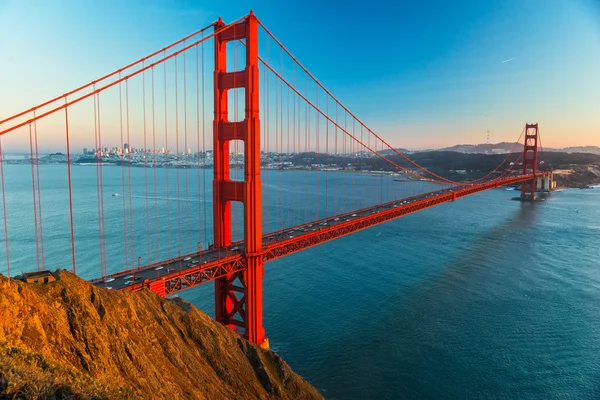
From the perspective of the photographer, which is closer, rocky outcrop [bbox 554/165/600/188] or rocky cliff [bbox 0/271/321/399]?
rocky cliff [bbox 0/271/321/399]

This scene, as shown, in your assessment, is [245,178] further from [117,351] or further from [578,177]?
[578,177]

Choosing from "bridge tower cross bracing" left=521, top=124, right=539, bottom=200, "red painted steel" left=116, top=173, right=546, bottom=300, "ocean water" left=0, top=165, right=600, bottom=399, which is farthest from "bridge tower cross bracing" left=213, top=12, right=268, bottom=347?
"bridge tower cross bracing" left=521, top=124, right=539, bottom=200

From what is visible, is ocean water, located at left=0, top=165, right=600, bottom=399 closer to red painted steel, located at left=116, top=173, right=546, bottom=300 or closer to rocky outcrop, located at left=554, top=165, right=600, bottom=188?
red painted steel, located at left=116, top=173, right=546, bottom=300

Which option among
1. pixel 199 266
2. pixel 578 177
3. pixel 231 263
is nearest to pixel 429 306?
pixel 231 263

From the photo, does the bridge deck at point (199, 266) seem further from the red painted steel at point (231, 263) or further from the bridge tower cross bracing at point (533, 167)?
the bridge tower cross bracing at point (533, 167)

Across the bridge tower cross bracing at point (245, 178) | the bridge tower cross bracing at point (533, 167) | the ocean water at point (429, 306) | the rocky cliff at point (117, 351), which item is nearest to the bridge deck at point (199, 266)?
the bridge tower cross bracing at point (245, 178)

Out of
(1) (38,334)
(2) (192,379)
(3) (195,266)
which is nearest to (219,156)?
(3) (195,266)

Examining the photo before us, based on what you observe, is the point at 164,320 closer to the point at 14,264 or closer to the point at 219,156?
the point at 219,156
